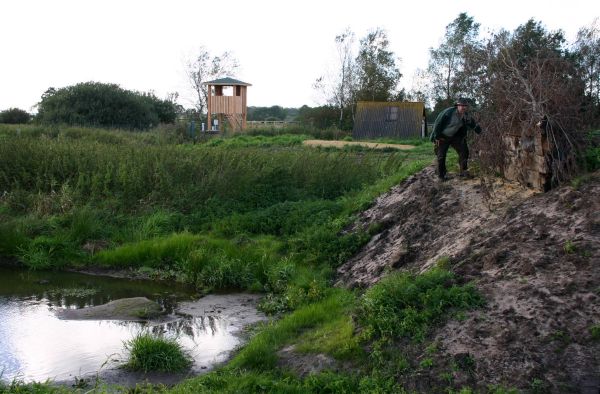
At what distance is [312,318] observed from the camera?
29.4 feet

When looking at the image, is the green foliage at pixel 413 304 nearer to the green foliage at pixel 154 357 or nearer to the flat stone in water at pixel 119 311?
the green foliage at pixel 154 357

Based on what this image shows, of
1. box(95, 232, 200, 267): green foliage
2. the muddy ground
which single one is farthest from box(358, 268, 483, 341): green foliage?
box(95, 232, 200, 267): green foliage

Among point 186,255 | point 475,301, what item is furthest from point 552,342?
point 186,255

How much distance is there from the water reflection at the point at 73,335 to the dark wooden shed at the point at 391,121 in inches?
1293

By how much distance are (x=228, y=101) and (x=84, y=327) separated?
3815 centimetres

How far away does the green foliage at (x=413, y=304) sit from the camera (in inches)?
278

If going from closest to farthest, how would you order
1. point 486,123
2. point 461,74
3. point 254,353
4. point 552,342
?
1. point 552,342
2. point 254,353
3. point 486,123
4. point 461,74

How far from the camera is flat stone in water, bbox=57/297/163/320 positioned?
1032cm

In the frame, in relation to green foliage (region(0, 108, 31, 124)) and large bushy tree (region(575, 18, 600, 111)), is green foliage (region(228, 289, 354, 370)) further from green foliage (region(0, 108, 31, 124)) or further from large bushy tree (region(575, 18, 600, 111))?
green foliage (region(0, 108, 31, 124))

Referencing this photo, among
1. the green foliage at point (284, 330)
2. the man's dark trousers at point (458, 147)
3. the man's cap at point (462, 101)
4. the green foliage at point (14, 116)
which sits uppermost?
the man's cap at point (462, 101)

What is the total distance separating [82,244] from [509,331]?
1083cm

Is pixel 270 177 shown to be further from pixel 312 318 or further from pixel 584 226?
pixel 584 226

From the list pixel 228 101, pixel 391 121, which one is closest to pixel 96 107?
pixel 228 101

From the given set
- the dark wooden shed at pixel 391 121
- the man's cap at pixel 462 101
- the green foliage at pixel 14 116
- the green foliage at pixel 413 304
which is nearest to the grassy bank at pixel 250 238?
the green foliage at pixel 413 304
